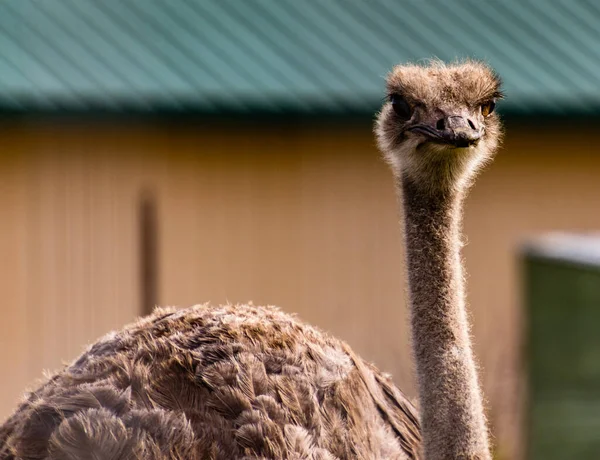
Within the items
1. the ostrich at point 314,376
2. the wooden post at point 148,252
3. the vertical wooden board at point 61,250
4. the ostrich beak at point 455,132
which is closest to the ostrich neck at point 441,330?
the ostrich at point 314,376

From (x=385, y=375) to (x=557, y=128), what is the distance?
763 cm

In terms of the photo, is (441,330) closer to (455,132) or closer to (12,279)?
(455,132)

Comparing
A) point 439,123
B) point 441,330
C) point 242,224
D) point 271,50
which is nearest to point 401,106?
point 439,123

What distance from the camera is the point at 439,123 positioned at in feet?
11.5

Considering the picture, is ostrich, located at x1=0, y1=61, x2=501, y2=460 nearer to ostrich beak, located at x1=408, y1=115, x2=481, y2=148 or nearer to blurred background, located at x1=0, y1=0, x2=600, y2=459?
ostrich beak, located at x1=408, y1=115, x2=481, y2=148

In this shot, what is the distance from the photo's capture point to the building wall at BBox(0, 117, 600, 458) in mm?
10508

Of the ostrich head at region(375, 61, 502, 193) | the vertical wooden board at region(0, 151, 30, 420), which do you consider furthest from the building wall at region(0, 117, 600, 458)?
the ostrich head at region(375, 61, 502, 193)

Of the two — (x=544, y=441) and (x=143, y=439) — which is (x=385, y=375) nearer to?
(x=143, y=439)

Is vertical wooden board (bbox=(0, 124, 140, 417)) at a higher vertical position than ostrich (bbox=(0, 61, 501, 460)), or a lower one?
higher

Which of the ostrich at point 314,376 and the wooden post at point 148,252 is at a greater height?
the wooden post at point 148,252

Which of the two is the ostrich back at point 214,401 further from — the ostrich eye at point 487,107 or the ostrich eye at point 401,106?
the ostrich eye at point 487,107

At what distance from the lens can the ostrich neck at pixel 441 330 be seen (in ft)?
11.3

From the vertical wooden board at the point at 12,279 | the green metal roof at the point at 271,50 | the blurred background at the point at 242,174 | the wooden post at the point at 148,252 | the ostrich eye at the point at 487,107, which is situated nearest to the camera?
the ostrich eye at the point at 487,107

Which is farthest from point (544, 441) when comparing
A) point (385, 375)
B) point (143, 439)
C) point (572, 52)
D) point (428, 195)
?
point (572, 52)
